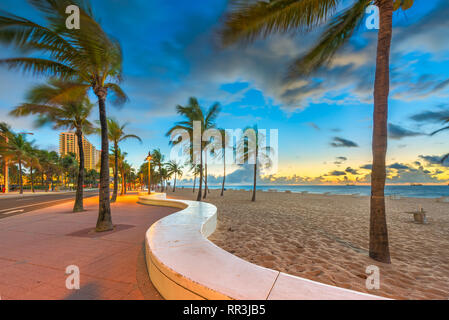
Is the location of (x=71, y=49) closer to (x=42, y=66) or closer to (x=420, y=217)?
(x=42, y=66)

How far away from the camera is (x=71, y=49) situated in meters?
5.81

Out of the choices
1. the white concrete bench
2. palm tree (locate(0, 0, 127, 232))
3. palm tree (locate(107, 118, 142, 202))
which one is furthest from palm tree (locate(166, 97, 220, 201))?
the white concrete bench

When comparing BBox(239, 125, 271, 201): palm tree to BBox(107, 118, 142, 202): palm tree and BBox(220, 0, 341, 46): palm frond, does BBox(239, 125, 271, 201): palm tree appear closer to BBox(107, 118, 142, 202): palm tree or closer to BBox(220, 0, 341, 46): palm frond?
BBox(107, 118, 142, 202): palm tree

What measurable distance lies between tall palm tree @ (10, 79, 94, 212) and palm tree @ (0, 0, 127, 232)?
67cm

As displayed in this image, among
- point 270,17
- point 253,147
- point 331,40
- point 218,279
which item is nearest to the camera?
point 218,279

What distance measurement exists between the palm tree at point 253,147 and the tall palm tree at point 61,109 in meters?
16.3

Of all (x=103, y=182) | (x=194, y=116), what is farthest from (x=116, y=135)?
(x=103, y=182)

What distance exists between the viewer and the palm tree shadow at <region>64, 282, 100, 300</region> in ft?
8.67

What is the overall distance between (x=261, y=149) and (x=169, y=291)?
76.2ft

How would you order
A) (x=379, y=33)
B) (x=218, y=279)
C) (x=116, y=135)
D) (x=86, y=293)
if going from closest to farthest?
(x=218, y=279) → (x=86, y=293) → (x=379, y=33) → (x=116, y=135)

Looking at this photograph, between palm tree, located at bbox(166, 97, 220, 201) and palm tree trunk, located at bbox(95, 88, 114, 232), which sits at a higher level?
palm tree, located at bbox(166, 97, 220, 201)

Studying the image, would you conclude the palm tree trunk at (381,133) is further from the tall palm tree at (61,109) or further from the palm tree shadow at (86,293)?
the tall palm tree at (61,109)

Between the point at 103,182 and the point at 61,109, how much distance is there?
21.9ft

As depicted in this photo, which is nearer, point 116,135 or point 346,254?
point 346,254
